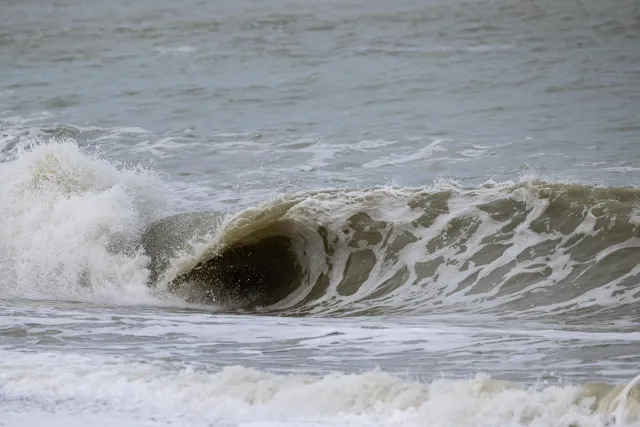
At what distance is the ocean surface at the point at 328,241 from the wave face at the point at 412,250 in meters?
0.02

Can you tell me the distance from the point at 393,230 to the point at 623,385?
14.6ft

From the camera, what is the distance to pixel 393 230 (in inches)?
360

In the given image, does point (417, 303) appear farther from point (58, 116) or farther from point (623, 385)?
point (58, 116)

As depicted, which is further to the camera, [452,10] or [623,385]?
[452,10]

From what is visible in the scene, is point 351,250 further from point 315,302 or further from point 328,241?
point 315,302

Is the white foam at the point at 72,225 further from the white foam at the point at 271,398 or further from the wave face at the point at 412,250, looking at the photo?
the white foam at the point at 271,398

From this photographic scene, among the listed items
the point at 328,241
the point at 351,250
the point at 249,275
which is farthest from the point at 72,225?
the point at 351,250

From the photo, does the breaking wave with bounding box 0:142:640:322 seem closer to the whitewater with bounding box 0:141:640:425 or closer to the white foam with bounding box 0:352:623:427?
the whitewater with bounding box 0:141:640:425

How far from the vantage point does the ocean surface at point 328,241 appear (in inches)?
202

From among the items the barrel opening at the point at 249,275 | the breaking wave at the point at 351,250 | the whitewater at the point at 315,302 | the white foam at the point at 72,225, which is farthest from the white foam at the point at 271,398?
the white foam at the point at 72,225

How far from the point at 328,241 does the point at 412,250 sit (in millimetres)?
684

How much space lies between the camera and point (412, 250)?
29.3 ft

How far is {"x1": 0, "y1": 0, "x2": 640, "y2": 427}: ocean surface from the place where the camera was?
5137 millimetres

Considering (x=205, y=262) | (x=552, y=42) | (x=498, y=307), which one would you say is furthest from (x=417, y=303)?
(x=552, y=42)
